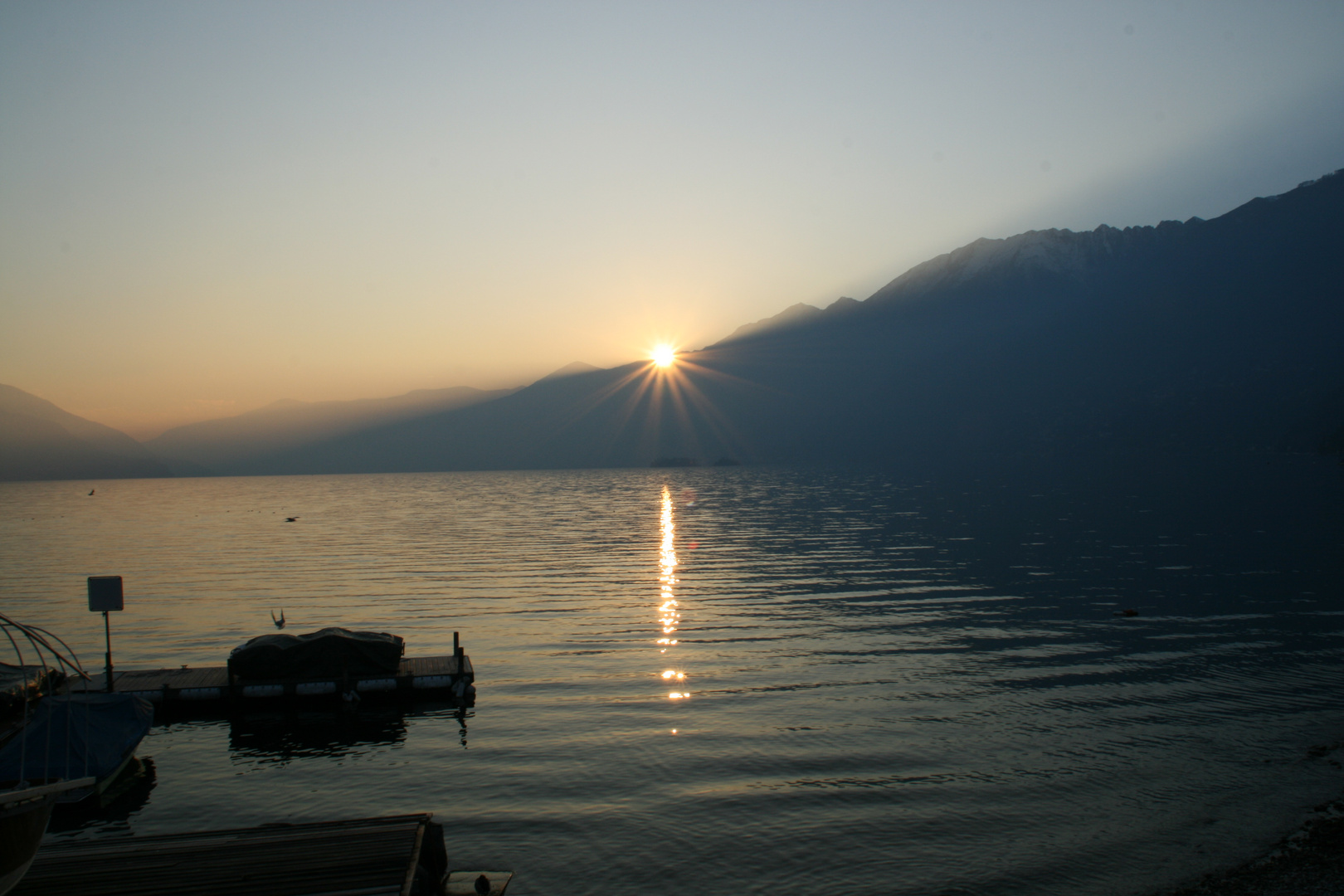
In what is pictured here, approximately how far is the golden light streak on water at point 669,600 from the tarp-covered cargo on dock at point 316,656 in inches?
460

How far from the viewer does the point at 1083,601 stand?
47062 millimetres

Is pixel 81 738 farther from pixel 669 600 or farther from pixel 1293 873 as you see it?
pixel 669 600

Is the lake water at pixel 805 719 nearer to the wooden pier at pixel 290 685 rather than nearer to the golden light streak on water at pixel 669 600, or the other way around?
the golden light streak on water at pixel 669 600

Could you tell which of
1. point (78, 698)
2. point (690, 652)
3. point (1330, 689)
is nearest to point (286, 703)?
point (78, 698)

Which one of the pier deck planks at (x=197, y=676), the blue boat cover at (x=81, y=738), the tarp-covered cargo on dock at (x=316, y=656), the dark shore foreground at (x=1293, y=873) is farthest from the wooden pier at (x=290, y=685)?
the dark shore foreground at (x=1293, y=873)

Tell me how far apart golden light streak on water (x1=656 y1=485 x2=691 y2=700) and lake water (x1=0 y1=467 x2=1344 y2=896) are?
0.90 feet

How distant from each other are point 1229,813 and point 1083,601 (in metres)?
29.2

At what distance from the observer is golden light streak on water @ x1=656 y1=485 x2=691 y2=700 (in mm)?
33906

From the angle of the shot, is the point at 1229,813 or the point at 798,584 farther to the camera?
the point at 798,584

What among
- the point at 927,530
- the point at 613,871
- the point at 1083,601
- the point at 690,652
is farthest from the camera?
the point at 927,530

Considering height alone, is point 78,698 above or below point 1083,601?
above

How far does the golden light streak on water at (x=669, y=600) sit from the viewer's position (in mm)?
33906

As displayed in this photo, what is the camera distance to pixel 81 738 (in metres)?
23.5

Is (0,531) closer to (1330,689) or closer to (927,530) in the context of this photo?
(927,530)
